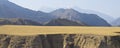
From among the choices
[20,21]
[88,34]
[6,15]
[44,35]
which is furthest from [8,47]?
[6,15]

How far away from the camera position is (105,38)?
38.2 meters

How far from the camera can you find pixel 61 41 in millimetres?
40594

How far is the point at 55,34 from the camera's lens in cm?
4062

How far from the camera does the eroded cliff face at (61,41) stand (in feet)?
125

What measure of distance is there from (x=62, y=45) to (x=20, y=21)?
237 feet

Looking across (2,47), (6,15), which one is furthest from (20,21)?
(6,15)

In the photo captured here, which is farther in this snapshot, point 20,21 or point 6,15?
point 6,15

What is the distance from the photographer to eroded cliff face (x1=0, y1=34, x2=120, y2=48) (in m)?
38.2

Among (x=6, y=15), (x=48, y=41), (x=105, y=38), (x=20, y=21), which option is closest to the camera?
(x=105, y=38)

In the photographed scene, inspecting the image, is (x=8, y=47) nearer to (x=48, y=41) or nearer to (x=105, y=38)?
(x=48, y=41)

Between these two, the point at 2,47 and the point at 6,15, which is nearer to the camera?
the point at 2,47

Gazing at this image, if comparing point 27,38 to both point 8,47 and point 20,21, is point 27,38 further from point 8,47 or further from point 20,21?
point 20,21

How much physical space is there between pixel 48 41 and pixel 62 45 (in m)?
1.97

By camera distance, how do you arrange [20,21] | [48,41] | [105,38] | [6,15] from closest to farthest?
1. [105,38]
2. [48,41]
3. [20,21]
4. [6,15]
